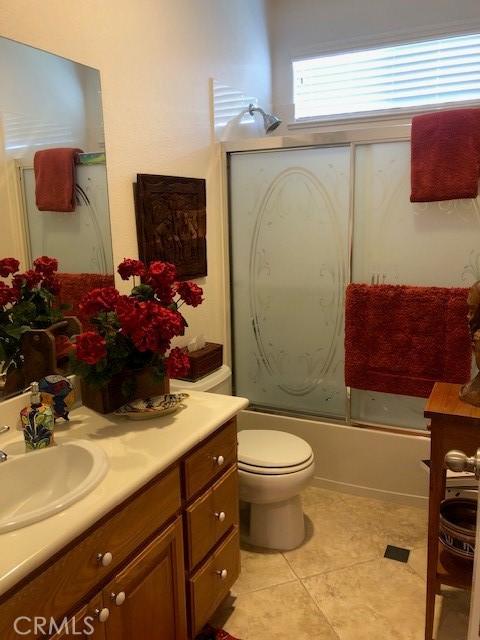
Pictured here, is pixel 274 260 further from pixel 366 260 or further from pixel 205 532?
pixel 205 532

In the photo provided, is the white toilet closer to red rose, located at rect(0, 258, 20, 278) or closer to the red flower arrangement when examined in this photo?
the red flower arrangement

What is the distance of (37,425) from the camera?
146 cm

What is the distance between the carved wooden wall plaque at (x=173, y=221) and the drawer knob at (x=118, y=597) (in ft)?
4.28

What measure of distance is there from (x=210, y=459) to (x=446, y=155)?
5.31 ft

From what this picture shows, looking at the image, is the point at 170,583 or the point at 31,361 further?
the point at 31,361

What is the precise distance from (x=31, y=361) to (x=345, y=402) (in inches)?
66.3

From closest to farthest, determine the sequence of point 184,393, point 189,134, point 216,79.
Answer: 1. point 184,393
2. point 189,134
3. point 216,79

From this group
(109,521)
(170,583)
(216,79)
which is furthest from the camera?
(216,79)

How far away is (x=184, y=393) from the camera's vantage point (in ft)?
6.25

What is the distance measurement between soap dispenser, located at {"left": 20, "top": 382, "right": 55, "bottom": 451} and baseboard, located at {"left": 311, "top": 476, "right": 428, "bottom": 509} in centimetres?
177

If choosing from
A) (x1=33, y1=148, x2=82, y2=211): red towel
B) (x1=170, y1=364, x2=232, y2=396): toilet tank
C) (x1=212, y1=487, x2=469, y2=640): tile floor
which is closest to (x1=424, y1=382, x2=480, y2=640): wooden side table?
(x1=212, y1=487, x2=469, y2=640): tile floor

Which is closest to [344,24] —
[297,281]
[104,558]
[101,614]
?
[297,281]

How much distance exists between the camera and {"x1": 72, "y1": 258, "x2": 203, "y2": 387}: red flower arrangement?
160cm

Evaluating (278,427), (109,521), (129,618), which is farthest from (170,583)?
(278,427)
